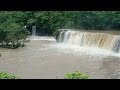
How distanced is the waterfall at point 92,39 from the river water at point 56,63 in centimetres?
36

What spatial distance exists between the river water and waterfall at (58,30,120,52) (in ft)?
1.17

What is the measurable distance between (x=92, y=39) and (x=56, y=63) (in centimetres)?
453

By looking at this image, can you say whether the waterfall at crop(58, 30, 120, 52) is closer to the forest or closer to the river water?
the river water

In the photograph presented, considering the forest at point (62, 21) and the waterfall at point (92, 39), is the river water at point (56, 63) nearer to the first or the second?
the waterfall at point (92, 39)

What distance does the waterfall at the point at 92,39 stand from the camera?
1421 centimetres

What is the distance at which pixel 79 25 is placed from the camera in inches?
834

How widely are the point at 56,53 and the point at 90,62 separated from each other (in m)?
2.53

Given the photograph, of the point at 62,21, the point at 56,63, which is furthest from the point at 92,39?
the point at 62,21

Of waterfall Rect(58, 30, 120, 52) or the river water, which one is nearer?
the river water

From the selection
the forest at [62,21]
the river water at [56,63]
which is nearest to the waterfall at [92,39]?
the river water at [56,63]

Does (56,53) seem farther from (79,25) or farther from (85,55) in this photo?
(79,25)

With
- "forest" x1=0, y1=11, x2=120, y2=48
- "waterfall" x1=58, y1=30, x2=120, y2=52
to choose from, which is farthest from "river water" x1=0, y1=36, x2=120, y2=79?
"forest" x1=0, y1=11, x2=120, y2=48

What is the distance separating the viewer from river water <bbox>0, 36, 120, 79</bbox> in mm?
10133
